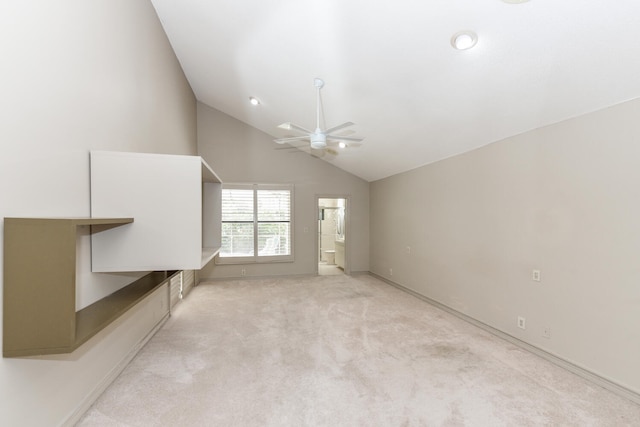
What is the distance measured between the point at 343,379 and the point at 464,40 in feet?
9.91

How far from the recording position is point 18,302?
1.38 m

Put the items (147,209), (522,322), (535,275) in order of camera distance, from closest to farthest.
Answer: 1. (147,209)
2. (535,275)
3. (522,322)

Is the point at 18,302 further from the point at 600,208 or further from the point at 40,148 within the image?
the point at 600,208

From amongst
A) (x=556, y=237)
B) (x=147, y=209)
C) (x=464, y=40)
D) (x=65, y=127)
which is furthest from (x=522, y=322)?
(x=65, y=127)

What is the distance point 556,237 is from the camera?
9.48 ft

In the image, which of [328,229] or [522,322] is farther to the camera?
[328,229]

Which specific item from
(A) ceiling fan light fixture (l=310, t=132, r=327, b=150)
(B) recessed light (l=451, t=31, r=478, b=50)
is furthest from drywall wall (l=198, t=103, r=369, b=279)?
(B) recessed light (l=451, t=31, r=478, b=50)

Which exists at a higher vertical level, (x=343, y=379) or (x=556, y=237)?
(x=556, y=237)

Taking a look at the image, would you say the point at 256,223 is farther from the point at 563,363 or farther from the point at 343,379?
the point at 563,363

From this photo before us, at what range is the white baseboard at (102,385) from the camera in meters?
1.99

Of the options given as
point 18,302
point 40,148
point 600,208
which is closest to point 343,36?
point 40,148

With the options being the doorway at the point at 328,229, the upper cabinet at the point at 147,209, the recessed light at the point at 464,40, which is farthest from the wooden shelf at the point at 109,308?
the doorway at the point at 328,229

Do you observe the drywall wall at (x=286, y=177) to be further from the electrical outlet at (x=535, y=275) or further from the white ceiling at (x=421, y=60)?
the electrical outlet at (x=535, y=275)

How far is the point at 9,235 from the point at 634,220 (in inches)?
159
